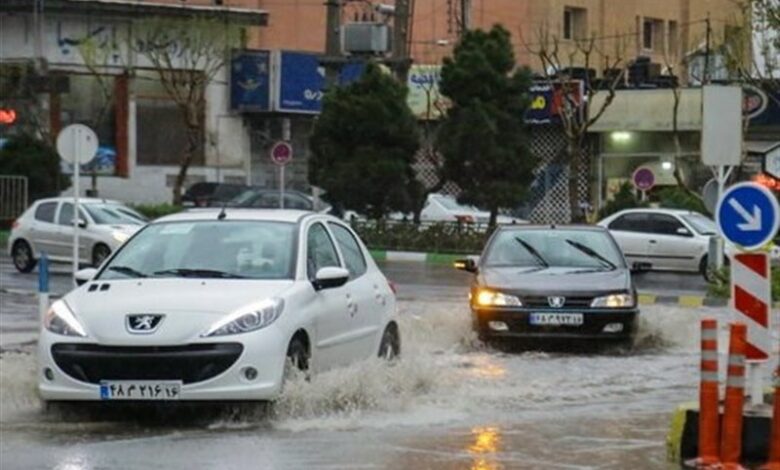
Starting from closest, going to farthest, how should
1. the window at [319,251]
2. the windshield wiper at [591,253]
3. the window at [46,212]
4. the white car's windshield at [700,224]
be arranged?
1. the window at [319,251]
2. the windshield wiper at [591,253]
3. the window at [46,212]
4. the white car's windshield at [700,224]

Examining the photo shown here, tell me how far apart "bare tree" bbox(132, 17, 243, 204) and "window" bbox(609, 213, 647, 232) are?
20610 millimetres

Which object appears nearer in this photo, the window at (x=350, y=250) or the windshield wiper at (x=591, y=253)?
the window at (x=350, y=250)

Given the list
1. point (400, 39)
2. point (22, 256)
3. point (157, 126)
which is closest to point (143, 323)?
point (22, 256)

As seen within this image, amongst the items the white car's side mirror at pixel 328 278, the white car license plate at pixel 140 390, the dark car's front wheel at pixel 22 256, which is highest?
the white car's side mirror at pixel 328 278

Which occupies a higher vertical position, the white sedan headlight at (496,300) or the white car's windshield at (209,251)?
the white car's windshield at (209,251)

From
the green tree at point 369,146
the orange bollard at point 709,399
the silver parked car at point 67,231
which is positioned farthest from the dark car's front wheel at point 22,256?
the orange bollard at point 709,399

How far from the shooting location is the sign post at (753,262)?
11438 mm

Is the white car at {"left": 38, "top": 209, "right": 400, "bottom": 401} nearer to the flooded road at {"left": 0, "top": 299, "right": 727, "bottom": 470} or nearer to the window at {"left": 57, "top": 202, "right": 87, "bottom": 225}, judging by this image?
the flooded road at {"left": 0, "top": 299, "right": 727, "bottom": 470}

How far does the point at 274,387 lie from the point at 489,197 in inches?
1099

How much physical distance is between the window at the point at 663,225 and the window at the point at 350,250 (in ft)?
75.3

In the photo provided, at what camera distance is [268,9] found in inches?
2488

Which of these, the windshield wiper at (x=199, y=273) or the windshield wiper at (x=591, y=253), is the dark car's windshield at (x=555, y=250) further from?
the windshield wiper at (x=199, y=273)

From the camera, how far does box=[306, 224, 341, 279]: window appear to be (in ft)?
45.7

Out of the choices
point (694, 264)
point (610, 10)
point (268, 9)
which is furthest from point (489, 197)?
point (610, 10)
